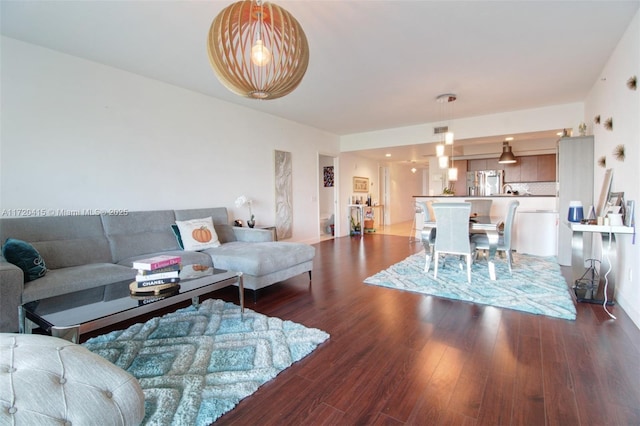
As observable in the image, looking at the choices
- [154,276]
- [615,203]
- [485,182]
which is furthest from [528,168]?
[154,276]

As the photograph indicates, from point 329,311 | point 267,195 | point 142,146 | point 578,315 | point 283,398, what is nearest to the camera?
point 283,398

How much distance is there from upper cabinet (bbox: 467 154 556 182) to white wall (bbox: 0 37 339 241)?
20.4 ft

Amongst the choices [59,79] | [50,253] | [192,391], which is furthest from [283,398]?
[59,79]

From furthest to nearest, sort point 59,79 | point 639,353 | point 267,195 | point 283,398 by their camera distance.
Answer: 1. point 267,195
2. point 59,79
3. point 639,353
4. point 283,398

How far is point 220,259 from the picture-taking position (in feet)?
11.0

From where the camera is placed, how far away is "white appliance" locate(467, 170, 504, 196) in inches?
326

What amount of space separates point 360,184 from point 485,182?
135 inches

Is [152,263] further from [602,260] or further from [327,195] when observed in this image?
[327,195]

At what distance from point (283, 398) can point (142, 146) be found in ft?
11.5

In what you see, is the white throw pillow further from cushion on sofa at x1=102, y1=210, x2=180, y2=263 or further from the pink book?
the pink book

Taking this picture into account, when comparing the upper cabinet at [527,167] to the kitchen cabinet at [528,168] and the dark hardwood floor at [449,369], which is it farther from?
the dark hardwood floor at [449,369]

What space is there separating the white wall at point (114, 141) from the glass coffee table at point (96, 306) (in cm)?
167

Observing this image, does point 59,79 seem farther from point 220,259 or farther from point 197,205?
point 220,259

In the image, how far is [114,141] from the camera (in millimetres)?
3590
